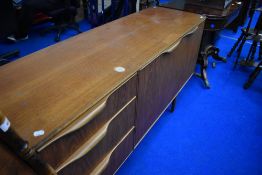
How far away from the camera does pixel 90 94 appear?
805 millimetres

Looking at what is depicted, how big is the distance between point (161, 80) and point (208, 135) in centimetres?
72

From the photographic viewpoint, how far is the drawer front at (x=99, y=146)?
76 cm

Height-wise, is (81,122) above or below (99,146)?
above

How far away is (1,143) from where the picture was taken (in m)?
0.54

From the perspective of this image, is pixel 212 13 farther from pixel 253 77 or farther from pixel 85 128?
pixel 85 128

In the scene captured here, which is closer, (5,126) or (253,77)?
(5,126)

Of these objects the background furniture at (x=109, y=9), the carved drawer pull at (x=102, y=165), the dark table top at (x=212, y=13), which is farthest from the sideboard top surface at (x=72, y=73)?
the background furniture at (x=109, y=9)

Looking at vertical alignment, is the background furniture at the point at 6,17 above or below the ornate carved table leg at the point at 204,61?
above

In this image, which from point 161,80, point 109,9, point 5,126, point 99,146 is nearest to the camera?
point 5,126

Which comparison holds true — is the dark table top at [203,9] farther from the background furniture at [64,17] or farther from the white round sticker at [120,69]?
the background furniture at [64,17]

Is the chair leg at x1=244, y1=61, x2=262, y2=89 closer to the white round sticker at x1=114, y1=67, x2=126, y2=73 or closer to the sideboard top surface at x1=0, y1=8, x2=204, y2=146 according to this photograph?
the sideboard top surface at x1=0, y1=8, x2=204, y2=146

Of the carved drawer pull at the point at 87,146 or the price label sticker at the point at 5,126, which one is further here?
the carved drawer pull at the point at 87,146

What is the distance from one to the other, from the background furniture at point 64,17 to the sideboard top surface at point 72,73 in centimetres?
181

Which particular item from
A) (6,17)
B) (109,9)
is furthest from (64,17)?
(6,17)
